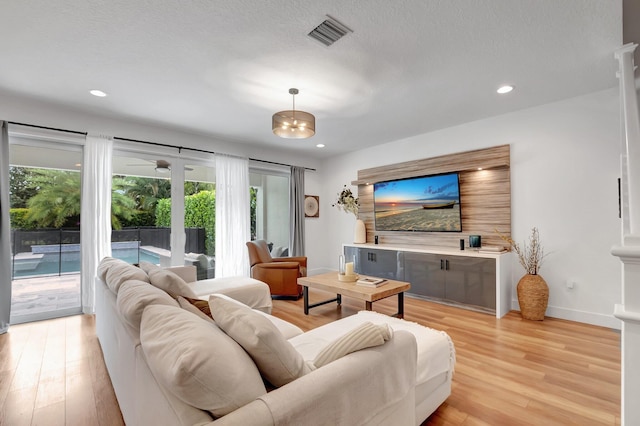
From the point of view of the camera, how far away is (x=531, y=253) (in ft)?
12.2

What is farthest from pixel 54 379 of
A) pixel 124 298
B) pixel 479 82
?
pixel 479 82

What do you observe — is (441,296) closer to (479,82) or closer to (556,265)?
(556,265)

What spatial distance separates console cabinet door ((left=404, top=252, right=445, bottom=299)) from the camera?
4.11 meters

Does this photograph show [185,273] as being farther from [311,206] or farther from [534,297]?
[534,297]

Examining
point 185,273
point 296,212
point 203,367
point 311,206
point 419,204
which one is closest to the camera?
point 203,367

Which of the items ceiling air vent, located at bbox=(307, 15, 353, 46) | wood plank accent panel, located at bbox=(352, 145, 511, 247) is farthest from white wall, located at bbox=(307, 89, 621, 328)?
ceiling air vent, located at bbox=(307, 15, 353, 46)

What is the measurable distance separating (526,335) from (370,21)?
127 inches

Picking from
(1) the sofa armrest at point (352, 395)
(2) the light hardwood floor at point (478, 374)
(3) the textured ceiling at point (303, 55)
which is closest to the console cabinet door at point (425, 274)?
(2) the light hardwood floor at point (478, 374)

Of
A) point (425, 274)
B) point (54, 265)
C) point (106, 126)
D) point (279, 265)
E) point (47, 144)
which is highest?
point (106, 126)

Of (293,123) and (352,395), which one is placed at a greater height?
(293,123)

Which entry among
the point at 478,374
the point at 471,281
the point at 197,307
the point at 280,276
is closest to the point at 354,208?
the point at 280,276

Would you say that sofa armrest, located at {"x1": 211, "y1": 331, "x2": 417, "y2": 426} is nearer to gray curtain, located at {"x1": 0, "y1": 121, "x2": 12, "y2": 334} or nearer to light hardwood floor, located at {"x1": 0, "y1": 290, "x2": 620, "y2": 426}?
light hardwood floor, located at {"x1": 0, "y1": 290, "x2": 620, "y2": 426}

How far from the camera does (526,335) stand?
2.98 meters

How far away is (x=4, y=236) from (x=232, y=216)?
2.63 m
